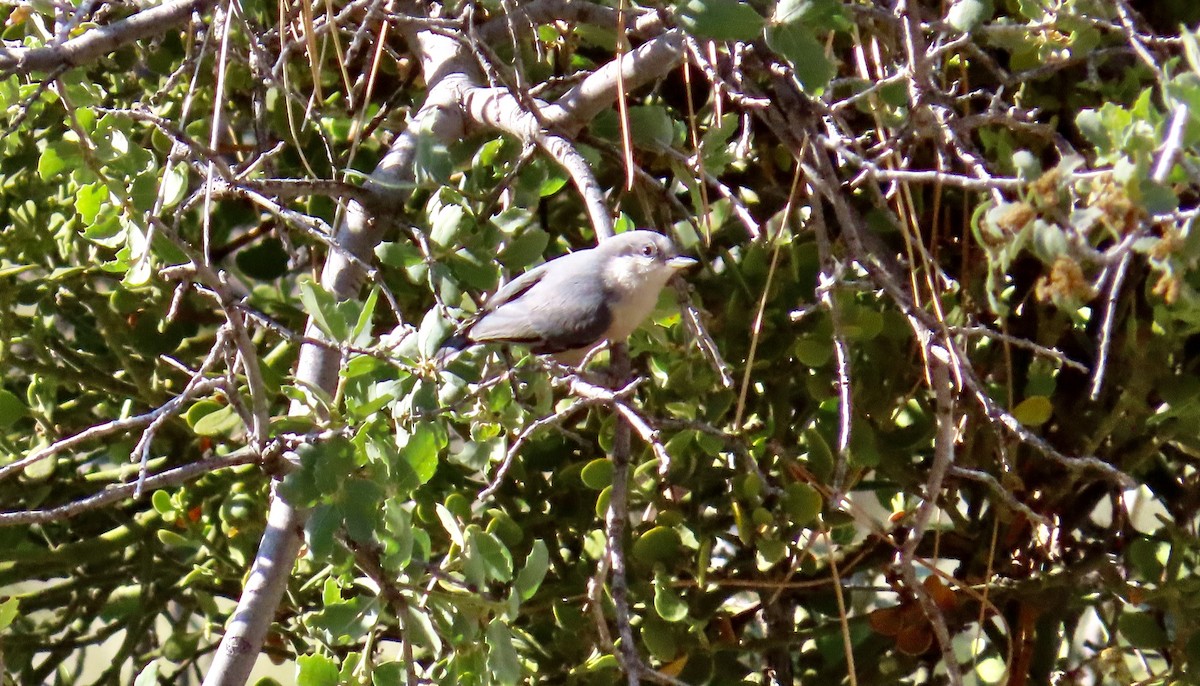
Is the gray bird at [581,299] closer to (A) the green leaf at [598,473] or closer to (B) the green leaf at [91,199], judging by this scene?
(A) the green leaf at [598,473]

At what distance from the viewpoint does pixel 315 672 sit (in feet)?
3.89

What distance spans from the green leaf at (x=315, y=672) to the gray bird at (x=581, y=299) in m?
0.55

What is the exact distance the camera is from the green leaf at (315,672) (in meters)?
1.18

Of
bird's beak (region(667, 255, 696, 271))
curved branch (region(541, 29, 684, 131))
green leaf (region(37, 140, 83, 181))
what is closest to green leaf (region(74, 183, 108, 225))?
green leaf (region(37, 140, 83, 181))

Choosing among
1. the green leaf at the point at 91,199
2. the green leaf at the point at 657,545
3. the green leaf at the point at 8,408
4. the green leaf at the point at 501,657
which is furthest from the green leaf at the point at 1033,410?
the green leaf at the point at 8,408

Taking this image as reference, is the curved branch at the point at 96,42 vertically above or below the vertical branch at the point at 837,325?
above

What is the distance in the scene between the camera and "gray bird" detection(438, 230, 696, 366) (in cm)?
171

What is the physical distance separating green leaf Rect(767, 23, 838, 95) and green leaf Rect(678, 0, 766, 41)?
0.03 m

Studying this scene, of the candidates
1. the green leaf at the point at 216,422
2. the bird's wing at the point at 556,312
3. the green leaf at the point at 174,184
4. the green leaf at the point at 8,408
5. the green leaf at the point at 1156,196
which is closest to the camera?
the green leaf at the point at 1156,196

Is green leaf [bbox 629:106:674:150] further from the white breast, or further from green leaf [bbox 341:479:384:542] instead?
green leaf [bbox 341:479:384:542]

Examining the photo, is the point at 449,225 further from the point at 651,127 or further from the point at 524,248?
the point at 651,127

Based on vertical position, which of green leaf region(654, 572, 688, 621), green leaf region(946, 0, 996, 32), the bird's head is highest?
green leaf region(946, 0, 996, 32)

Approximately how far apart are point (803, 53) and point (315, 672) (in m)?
0.78

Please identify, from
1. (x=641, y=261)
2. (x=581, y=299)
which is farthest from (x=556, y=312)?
(x=641, y=261)
